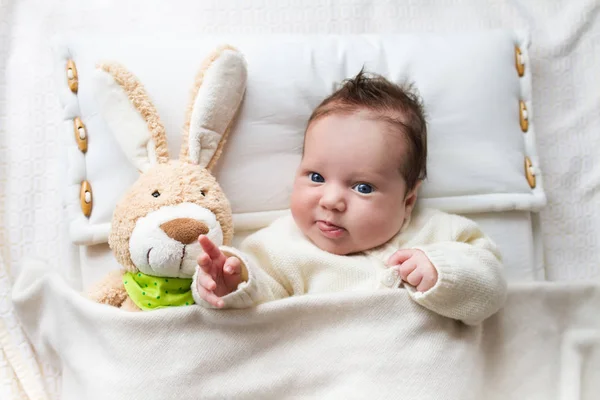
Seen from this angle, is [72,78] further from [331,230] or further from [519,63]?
[519,63]

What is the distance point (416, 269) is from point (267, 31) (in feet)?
2.23

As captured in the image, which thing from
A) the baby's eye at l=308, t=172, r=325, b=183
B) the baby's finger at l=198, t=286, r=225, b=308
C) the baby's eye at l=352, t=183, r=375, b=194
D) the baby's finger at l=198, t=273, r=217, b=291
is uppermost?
the baby's eye at l=308, t=172, r=325, b=183

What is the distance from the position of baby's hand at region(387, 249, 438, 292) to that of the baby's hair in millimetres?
154

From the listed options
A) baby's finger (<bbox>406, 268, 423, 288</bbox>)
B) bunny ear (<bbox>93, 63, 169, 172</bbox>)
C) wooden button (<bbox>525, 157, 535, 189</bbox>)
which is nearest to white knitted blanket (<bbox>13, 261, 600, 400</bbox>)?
baby's finger (<bbox>406, 268, 423, 288</bbox>)

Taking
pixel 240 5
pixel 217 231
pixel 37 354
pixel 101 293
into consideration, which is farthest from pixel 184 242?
pixel 240 5

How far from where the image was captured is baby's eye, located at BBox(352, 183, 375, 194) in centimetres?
112

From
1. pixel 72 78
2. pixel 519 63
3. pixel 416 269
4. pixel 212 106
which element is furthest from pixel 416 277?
pixel 72 78

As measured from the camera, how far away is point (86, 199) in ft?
4.02

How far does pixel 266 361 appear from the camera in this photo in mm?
1046

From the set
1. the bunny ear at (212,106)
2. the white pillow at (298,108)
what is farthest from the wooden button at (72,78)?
the bunny ear at (212,106)

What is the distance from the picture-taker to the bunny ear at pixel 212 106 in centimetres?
111

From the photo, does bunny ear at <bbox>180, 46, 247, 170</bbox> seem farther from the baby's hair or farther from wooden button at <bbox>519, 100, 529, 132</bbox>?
wooden button at <bbox>519, 100, 529, 132</bbox>

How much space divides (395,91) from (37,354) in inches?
33.3

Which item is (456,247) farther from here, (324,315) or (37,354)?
(37,354)
